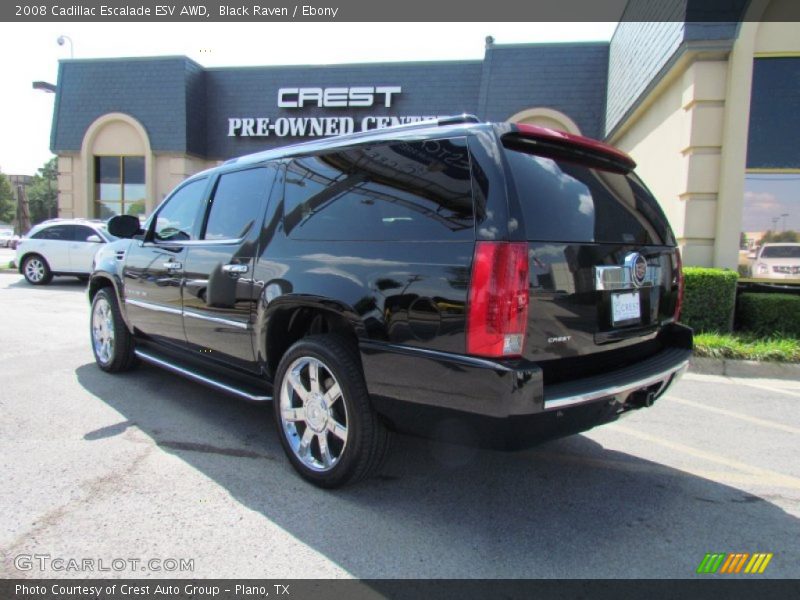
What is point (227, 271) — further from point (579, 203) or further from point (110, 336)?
point (110, 336)

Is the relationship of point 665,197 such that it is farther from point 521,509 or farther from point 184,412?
point 184,412

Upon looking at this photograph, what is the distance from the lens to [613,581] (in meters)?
2.31

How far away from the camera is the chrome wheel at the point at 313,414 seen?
117 inches

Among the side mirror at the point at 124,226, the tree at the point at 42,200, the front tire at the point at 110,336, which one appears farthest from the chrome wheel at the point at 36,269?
the tree at the point at 42,200

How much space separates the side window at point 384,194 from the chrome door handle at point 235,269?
441 millimetres

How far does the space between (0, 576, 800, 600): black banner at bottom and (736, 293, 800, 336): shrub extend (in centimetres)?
550

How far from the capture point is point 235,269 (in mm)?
3576

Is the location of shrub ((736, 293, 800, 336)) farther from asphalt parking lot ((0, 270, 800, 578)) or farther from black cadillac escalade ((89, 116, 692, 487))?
black cadillac escalade ((89, 116, 692, 487))

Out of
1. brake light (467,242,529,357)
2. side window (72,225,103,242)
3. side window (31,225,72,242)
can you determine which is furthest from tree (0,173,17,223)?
brake light (467,242,529,357)

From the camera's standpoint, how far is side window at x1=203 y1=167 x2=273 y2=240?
3.58 metres

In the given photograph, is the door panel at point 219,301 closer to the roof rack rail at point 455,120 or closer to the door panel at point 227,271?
the door panel at point 227,271

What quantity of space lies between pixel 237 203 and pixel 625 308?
2607 mm

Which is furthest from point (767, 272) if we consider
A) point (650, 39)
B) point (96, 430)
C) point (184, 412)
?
point (96, 430)

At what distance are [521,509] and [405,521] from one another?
2.10 feet
